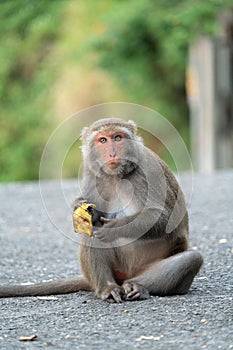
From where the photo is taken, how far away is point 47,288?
6336 mm

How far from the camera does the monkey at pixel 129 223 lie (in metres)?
5.98

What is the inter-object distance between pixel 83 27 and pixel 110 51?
6.20 meters

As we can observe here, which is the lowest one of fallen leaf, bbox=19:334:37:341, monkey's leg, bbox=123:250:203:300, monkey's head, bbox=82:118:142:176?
fallen leaf, bbox=19:334:37:341

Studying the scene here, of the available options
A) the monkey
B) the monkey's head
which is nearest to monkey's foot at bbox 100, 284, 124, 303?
the monkey

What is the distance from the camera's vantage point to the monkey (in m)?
5.98

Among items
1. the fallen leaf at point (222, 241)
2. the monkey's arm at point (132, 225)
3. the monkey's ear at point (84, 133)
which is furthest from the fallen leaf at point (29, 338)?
the fallen leaf at point (222, 241)

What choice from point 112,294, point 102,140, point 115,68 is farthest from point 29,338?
point 115,68

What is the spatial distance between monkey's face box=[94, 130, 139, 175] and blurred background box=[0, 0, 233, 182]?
7.14 m

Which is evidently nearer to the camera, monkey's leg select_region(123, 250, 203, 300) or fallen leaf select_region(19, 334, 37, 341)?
fallen leaf select_region(19, 334, 37, 341)

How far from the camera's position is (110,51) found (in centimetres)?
2056

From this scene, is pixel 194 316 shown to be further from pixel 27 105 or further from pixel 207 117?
pixel 27 105

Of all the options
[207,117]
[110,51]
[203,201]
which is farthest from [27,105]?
[203,201]

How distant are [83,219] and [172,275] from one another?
2.44 feet

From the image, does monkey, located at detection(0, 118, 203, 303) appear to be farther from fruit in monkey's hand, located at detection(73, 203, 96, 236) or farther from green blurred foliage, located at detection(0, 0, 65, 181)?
green blurred foliage, located at detection(0, 0, 65, 181)
